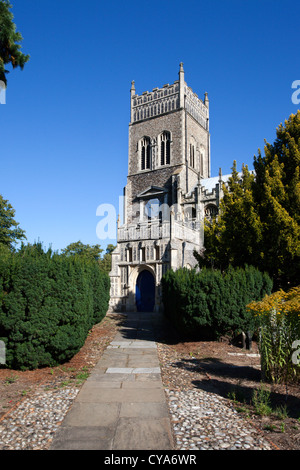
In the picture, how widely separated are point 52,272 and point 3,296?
1184 millimetres

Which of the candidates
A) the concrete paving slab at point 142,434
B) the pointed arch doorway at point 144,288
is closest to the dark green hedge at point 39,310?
the concrete paving slab at point 142,434

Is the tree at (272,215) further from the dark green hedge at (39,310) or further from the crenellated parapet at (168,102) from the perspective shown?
the crenellated parapet at (168,102)

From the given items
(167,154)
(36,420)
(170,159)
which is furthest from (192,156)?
(36,420)

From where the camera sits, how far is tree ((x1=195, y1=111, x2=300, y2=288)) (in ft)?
35.0

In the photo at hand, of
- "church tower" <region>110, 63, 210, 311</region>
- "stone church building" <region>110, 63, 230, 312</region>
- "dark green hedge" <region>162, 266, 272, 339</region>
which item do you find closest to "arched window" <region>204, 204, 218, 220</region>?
"stone church building" <region>110, 63, 230, 312</region>

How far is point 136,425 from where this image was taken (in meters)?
4.49

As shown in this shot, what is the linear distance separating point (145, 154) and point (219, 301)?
28555 mm

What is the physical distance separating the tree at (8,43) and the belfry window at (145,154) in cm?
2697

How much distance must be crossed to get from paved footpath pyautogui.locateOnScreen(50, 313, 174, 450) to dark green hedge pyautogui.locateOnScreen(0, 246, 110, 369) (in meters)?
1.09

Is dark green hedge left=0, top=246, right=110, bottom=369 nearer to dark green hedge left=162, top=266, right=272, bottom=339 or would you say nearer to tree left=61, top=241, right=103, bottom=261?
dark green hedge left=162, top=266, right=272, bottom=339

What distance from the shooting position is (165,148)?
3516 cm

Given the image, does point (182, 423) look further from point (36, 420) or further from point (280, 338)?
point (280, 338)

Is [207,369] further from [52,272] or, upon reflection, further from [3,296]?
[3,296]

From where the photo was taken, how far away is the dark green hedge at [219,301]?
10273 mm
